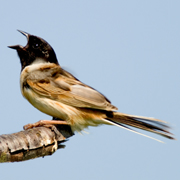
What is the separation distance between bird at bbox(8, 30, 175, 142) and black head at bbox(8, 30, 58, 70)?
0.27 metres

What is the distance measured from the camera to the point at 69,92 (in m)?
7.86

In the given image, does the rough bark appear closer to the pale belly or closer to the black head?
the pale belly

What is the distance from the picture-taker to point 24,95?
26.2 ft

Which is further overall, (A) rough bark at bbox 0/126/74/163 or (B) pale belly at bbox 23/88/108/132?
(B) pale belly at bbox 23/88/108/132

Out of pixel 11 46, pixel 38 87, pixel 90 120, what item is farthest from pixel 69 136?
pixel 11 46

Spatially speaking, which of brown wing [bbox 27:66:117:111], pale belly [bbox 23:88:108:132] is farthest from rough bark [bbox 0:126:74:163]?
brown wing [bbox 27:66:117:111]

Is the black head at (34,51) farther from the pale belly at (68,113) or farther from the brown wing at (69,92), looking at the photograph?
the pale belly at (68,113)

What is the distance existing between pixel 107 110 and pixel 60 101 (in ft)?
3.02

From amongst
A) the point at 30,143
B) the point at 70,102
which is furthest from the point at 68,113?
the point at 30,143

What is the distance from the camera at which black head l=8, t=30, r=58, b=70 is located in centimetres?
838

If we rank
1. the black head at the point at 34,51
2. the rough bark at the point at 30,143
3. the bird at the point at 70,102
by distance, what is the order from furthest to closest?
1. the black head at the point at 34,51
2. the bird at the point at 70,102
3. the rough bark at the point at 30,143

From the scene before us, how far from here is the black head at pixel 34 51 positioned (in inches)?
330

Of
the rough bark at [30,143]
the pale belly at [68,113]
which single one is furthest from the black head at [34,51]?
the rough bark at [30,143]

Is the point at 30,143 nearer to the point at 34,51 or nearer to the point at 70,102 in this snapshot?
the point at 70,102
